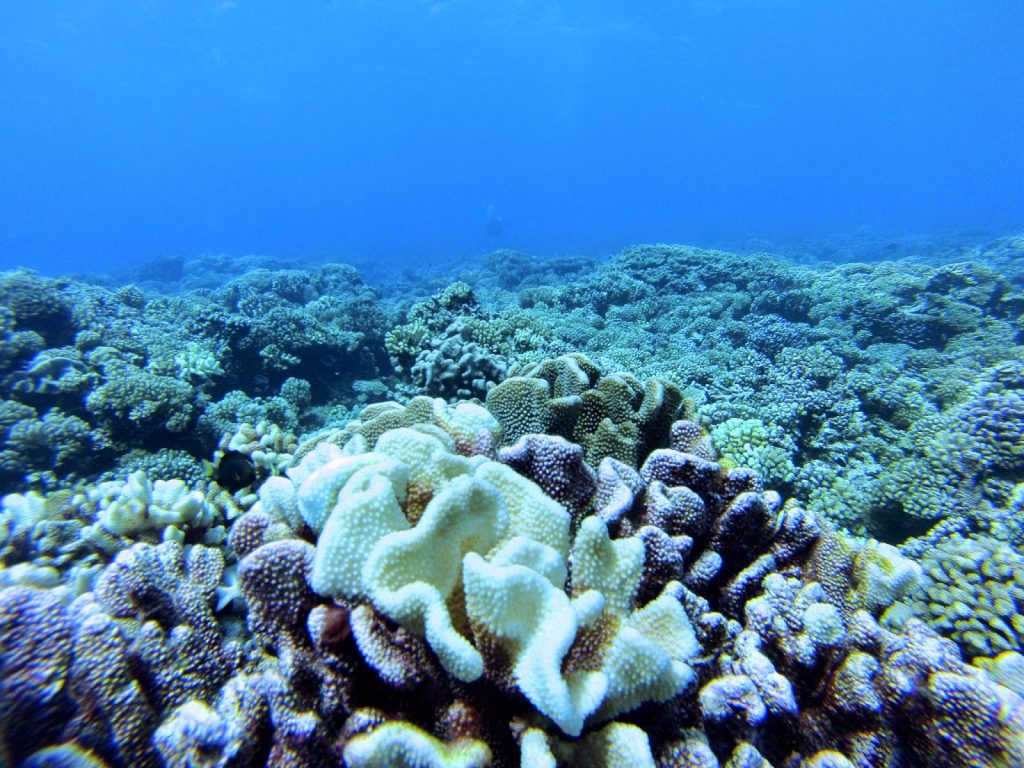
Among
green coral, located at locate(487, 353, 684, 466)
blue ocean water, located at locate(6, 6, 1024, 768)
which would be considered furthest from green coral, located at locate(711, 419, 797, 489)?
green coral, located at locate(487, 353, 684, 466)

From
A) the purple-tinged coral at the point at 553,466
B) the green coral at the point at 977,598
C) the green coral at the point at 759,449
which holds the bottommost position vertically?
the green coral at the point at 977,598

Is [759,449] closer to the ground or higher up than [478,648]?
closer to the ground

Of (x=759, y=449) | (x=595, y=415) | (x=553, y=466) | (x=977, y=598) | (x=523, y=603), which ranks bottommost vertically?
(x=977, y=598)

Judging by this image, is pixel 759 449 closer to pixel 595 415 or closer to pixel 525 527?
pixel 595 415

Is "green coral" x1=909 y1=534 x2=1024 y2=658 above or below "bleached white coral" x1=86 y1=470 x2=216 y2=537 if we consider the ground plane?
below

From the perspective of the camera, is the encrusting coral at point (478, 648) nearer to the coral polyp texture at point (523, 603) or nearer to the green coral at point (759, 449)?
the coral polyp texture at point (523, 603)

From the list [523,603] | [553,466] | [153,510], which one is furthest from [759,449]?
[153,510]

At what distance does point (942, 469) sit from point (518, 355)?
5610 millimetres

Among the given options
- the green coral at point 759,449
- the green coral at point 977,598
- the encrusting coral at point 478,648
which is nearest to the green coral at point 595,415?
the encrusting coral at point 478,648

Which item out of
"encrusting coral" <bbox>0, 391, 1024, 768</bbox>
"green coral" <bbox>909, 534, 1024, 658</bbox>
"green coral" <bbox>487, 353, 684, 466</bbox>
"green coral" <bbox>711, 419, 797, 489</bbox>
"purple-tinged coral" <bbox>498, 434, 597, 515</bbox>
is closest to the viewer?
"encrusting coral" <bbox>0, 391, 1024, 768</bbox>

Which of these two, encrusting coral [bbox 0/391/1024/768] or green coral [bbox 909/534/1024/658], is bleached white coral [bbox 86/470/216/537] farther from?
green coral [bbox 909/534/1024/658]

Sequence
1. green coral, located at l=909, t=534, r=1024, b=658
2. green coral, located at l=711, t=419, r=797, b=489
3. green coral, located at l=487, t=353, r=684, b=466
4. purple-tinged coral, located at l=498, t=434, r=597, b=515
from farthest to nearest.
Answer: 1. green coral, located at l=711, t=419, r=797, b=489
2. green coral, located at l=909, t=534, r=1024, b=658
3. green coral, located at l=487, t=353, r=684, b=466
4. purple-tinged coral, located at l=498, t=434, r=597, b=515

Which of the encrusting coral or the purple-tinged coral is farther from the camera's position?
the purple-tinged coral

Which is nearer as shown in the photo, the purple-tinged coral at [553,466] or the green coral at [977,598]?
the purple-tinged coral at [553,466]
